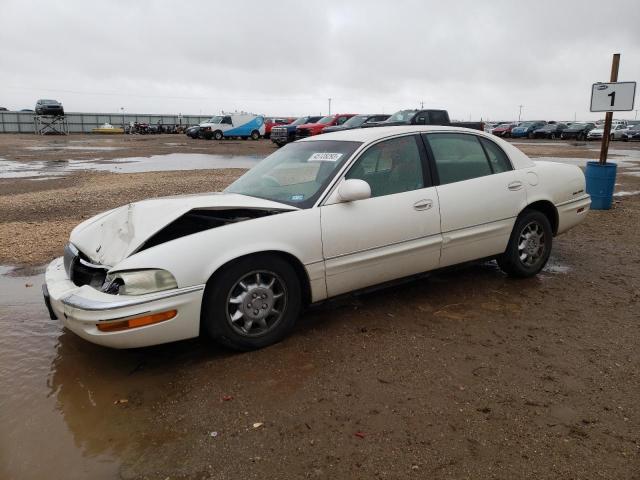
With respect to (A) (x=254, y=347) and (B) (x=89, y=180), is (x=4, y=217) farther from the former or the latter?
(A) (x=254, y=347)

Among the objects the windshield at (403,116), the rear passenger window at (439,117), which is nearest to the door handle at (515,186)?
the rear passenger window at (439,117)

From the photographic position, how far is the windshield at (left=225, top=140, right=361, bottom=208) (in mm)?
3939

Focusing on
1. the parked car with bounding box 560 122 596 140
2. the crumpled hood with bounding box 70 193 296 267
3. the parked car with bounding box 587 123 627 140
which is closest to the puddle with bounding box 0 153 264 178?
the crumpled hood with bounding box 70 193 296 267

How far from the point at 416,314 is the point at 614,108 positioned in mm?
6934

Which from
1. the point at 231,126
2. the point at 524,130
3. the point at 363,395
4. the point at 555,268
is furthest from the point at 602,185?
the point at 524,130

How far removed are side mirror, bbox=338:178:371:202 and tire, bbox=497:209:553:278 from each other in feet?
5.91

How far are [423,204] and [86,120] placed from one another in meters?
62.4

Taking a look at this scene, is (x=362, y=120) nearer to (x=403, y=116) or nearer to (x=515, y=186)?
(x=403, y=116)

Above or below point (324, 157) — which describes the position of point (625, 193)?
below

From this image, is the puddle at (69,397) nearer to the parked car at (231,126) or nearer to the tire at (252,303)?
the tire at (252,303)

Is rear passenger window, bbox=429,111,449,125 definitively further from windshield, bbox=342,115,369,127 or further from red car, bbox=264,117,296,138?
red car, bbox=264,117,296,138

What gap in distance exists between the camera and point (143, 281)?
3129 mm

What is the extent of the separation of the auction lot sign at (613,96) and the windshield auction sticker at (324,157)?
6.91 metres

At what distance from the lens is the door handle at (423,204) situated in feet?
13.5
